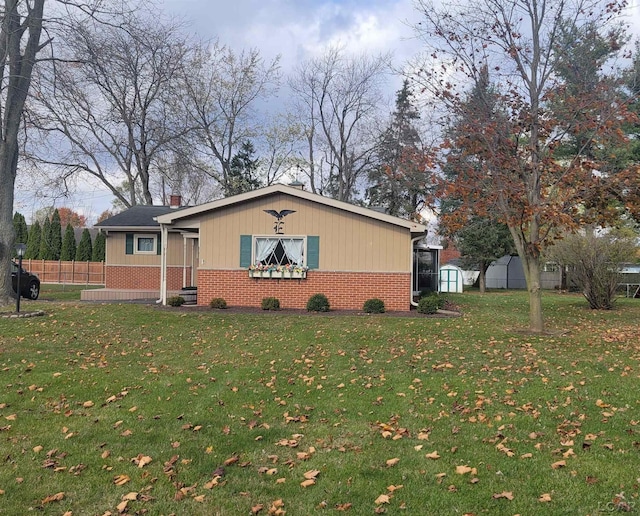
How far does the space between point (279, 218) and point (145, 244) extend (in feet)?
26.2

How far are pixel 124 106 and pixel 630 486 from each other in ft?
92.2

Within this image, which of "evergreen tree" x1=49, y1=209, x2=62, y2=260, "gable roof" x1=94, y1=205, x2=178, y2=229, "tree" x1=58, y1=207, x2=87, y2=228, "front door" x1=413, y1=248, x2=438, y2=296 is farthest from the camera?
"tree" x1=58, y1=207, x2=87, y2=228

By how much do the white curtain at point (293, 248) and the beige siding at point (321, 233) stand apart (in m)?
0.23

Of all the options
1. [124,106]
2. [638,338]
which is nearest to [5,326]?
[638,338]

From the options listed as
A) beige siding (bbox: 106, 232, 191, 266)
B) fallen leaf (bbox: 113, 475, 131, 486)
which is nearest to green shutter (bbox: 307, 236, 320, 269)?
beige siding (bbox: 106, 232, 191, 266)

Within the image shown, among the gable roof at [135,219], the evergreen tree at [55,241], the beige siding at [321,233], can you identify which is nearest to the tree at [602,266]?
the beige siding at [321,233]

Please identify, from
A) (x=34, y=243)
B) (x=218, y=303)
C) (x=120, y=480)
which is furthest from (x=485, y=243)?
(x=34, y=243)

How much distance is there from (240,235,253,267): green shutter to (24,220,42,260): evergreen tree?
29911 mm

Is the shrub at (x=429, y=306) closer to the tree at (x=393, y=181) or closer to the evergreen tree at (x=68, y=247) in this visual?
the tree at (x=393, y=181)

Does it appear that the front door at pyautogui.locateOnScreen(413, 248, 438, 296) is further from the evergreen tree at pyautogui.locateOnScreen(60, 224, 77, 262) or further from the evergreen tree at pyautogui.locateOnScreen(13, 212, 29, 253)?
the evergreen tree at pyautogui.locateOnScreen(13, 212, 29, 253)

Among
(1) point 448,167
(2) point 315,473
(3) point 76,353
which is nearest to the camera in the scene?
(2) point 315,473

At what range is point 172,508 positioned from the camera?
3357 mm

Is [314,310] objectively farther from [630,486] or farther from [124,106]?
[124,106]

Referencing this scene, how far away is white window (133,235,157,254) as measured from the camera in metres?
20.0
